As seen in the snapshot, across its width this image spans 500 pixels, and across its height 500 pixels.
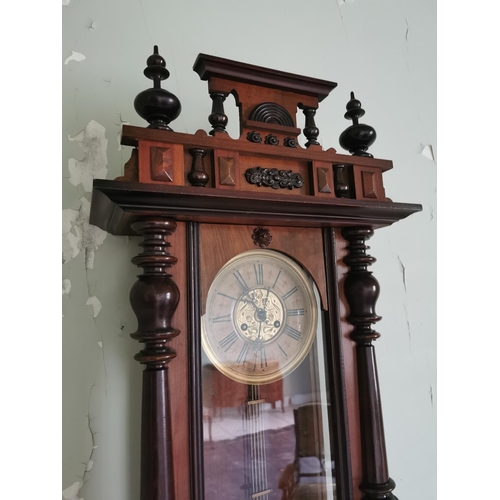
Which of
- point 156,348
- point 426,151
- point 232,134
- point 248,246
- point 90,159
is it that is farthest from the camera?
point 426,151

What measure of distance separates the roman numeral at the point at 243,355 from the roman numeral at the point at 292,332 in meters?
0.07

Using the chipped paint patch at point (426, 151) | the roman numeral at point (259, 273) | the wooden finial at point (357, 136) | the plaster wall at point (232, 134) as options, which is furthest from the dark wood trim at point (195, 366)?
the chipped paint patch at point (426, 151)

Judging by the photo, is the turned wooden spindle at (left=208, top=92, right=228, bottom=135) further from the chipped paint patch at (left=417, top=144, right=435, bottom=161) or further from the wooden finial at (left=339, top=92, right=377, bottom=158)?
the chipped paint patch at (left=417, top=144, right=435, bottom=161)

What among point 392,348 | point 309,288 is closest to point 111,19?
point 309,288

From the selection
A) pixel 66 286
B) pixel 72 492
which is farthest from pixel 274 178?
pixel 72 492

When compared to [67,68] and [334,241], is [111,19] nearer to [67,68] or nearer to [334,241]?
[67,68]

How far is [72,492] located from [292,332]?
45 centimetres

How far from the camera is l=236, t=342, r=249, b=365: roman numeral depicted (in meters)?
0.65

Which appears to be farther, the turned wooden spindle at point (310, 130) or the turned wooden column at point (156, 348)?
the turned wooden spindle at point (310, 130)

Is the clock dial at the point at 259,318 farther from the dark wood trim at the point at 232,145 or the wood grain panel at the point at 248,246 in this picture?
the dark wood trim at the point at 232,145

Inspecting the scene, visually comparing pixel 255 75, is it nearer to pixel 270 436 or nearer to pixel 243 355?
pixel 243 355

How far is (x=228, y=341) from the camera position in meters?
0.64

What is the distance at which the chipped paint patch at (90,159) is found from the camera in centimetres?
77

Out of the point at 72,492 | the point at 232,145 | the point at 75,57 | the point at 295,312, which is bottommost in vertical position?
the point at 72,492
